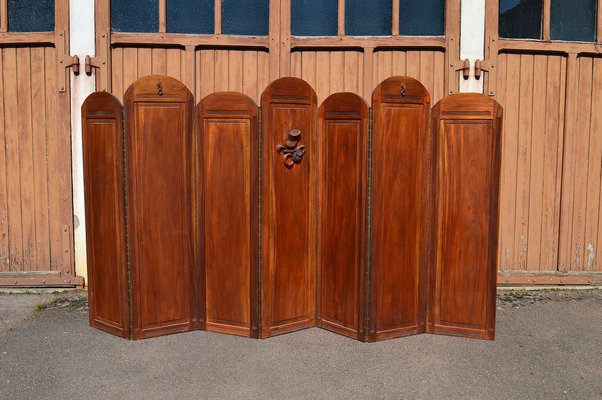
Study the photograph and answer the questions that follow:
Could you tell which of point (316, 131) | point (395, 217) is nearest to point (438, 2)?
point (316, 131)

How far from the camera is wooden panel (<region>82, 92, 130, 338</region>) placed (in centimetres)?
427

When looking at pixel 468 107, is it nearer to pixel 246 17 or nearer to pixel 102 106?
pixel 246 17

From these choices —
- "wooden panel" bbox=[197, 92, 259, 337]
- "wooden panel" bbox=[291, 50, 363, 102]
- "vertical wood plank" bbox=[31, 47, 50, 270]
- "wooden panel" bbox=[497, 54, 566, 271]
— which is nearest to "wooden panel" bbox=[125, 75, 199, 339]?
"wooden panel" bbox=[197, 92, 259, 337]

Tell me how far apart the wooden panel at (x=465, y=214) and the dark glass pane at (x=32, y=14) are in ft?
14.1

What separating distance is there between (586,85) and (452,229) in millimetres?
2938

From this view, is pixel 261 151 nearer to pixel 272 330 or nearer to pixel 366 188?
pixel 366 188

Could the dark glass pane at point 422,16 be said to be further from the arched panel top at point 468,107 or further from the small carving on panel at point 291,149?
the small carving on panel at point 291,149

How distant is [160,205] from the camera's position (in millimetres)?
4312

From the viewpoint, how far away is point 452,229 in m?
4.38

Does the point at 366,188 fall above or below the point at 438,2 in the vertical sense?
below

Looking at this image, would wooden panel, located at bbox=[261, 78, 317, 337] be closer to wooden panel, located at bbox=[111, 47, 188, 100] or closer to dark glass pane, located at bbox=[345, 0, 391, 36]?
dark glass pane, located at bbox=[345, 0, 391, 36]

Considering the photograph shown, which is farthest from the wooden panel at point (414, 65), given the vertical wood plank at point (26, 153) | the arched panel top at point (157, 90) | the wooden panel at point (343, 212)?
the vertical wood plank at point (26, 153)

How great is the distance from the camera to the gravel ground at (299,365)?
3395 mm

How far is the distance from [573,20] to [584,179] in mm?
1809
